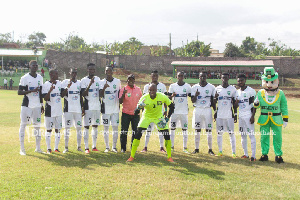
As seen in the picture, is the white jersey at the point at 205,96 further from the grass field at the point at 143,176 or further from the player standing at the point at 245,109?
the grass field at the point at 143,176

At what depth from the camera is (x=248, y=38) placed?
288 feet

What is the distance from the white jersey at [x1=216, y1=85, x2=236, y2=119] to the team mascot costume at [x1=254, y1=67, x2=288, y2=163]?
0.81 m

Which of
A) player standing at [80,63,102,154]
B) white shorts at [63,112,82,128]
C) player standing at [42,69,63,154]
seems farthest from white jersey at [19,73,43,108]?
player standing at [80,63,102,154]

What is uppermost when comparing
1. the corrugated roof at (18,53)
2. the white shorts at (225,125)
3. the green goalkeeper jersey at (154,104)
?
the corrugated roof at (18,53)

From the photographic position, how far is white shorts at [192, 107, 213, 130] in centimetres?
989

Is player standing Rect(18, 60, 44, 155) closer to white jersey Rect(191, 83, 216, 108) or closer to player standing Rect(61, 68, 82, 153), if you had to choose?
player standing Rect(61, 68, 82, 153)

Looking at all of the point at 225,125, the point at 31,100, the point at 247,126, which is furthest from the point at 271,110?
the point at 31,100

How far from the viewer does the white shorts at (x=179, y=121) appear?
33.4 ft

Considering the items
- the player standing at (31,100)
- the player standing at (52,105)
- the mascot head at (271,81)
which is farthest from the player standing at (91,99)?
the mascot head at (271,81)

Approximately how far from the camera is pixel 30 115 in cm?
945

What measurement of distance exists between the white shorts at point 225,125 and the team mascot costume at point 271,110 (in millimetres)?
912

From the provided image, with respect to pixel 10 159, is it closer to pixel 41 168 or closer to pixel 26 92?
pixel 41 168

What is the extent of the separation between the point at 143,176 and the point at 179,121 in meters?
3.56

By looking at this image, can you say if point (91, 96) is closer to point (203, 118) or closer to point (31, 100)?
Result: point (31, 100)
